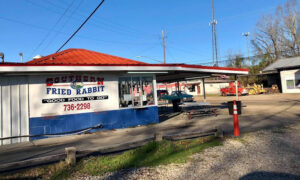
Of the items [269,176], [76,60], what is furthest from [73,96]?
[269,176]

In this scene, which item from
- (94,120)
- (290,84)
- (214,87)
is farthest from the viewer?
(214,87)

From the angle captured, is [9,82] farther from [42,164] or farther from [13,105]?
[42,164]

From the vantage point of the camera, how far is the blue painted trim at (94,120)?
8602 millimetres

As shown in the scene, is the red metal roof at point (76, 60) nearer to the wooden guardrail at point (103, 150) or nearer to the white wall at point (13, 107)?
the white wall at point (13, 107)

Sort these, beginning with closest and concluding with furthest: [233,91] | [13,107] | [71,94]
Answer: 1. [13,107]
2. [71,94]
3. [233,91]

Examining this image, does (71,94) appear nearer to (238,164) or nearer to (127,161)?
(127,161)

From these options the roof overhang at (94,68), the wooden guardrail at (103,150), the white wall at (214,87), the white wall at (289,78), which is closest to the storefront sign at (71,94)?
the roof overhang at (94,68)

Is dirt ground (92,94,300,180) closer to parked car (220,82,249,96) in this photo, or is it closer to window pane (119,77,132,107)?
window pane (119,77,132,107)

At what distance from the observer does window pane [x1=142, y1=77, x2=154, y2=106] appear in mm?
10641

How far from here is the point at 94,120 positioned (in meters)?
9.50

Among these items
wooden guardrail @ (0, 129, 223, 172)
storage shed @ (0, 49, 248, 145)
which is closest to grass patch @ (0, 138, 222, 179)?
wooden guardrail @ (0, 129, 223, 172)

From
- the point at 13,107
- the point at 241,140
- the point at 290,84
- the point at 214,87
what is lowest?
the point at 241,140

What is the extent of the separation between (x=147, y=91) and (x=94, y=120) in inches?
123

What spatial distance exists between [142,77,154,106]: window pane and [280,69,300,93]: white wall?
88.3 ft
